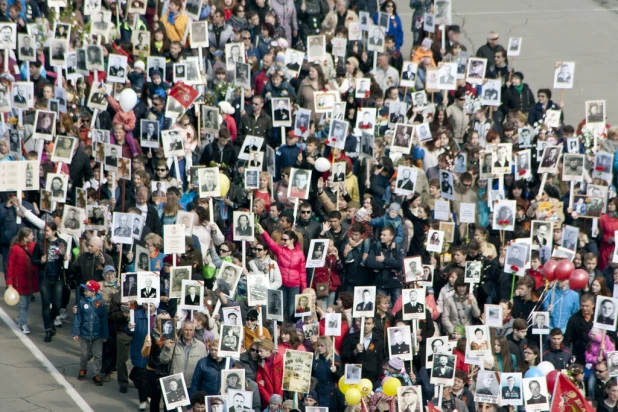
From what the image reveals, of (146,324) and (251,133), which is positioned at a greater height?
(251,133)

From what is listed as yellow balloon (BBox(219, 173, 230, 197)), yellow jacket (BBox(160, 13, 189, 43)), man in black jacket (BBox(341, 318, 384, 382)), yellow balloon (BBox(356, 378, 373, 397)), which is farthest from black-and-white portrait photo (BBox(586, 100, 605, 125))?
yellow balloon (BBox(356, 378, 373, 397))

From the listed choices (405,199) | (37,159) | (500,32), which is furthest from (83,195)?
(500,32)

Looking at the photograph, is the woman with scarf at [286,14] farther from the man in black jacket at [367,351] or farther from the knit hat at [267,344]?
the knit hat at [267,344]

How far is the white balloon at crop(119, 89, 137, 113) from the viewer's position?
904 inches

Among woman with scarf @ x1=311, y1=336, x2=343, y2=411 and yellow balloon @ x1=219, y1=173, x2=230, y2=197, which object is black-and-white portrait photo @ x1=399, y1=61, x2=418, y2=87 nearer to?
yellow balloon @ x1=219, y1=173, x2=230, y2=197

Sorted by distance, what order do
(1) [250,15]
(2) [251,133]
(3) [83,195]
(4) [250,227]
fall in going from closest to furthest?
(4) [250,227] → (3) [83,195] → (2) [251,133] → (1) [250,15]

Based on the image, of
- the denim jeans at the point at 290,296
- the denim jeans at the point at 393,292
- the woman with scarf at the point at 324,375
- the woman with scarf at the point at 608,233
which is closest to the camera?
the woman with scarf at the point at 324,375

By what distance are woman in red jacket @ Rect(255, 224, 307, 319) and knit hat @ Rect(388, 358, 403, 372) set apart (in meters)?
2.55

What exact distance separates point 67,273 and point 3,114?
4638 mm

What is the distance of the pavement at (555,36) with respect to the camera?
3027cm

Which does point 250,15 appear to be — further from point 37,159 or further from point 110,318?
point 110,318

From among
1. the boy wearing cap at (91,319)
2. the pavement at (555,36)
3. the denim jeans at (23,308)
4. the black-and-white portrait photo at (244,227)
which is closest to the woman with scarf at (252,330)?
the black-and-white portrait photo at (244,227)

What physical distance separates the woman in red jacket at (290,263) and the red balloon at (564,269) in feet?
A: 11.7

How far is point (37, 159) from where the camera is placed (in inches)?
846
